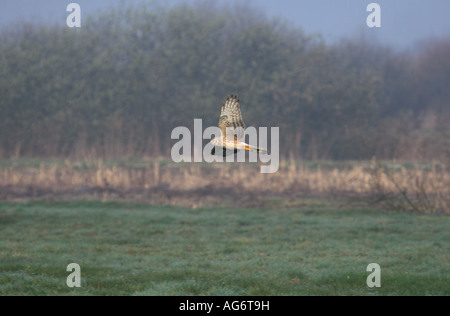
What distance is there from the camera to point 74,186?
20953mm

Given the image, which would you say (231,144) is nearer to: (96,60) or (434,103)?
(96,60)

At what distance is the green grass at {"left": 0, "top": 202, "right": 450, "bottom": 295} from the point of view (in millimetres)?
8859

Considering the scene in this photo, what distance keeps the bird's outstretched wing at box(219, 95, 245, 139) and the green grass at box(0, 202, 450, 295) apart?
2209mm

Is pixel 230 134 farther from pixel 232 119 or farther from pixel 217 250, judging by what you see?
pixel 217 250

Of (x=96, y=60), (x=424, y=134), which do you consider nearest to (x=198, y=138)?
(x=96, y=60)

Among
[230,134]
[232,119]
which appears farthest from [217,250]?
[230,134]

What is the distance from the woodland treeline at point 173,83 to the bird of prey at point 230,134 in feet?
79.2

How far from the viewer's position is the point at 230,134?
25.7 ft

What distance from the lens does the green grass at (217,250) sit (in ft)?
29.1

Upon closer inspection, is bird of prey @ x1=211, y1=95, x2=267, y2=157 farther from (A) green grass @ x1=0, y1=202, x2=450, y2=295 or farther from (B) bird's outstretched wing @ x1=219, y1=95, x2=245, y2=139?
(A) green grass @ x1=0, y1=202, x2=450, y2=295

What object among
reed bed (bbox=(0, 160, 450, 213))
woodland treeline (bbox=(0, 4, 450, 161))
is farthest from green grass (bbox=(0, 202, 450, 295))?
woodland treeline (bbox=(0, 4, 450, 161))

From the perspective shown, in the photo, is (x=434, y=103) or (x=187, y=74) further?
(x=434, y=103)

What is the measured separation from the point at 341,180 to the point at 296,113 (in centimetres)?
1468

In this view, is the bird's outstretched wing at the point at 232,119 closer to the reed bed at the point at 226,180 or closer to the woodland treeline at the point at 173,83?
the reed bed at the point at 226,180
